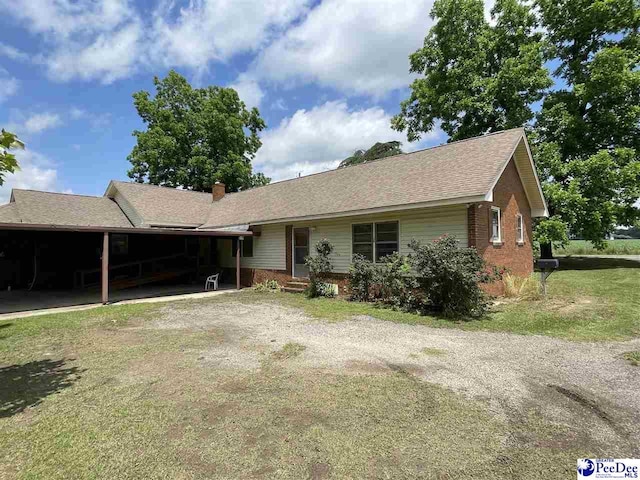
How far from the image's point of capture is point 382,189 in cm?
1205

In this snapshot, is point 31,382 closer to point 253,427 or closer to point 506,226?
point 253,427

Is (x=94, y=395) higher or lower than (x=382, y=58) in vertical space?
lower

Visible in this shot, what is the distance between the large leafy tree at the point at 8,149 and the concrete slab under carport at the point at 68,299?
831 centimetres

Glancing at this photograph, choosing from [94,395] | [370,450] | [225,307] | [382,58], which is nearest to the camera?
[370,450]

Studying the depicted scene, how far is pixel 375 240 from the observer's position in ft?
37.6

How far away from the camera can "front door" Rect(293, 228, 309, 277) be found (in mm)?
13781

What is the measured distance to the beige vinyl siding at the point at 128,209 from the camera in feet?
54.0

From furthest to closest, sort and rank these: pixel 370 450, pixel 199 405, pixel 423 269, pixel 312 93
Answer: pixel 312 93, pixel 423 269, pixel 199 405, pixel 370 450

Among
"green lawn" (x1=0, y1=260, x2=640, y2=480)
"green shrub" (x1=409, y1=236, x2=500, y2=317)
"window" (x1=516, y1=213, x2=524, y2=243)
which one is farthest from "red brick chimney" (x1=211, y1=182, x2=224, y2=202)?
"window" (x1=516, y1=213, x2=524, y2=243)

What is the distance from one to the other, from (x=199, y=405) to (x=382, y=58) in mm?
18239

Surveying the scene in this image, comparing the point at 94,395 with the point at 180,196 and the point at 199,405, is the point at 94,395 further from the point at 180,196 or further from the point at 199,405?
the point at 180,196

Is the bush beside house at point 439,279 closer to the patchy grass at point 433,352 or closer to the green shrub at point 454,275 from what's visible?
the green shrub at point 454,275

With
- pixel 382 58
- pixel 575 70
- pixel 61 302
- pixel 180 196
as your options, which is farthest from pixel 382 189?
pixel 575 70

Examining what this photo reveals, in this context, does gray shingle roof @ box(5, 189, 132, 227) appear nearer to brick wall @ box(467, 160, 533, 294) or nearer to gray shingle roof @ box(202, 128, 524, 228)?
gray shingle roof @ box(202, 128, 524, 228)
